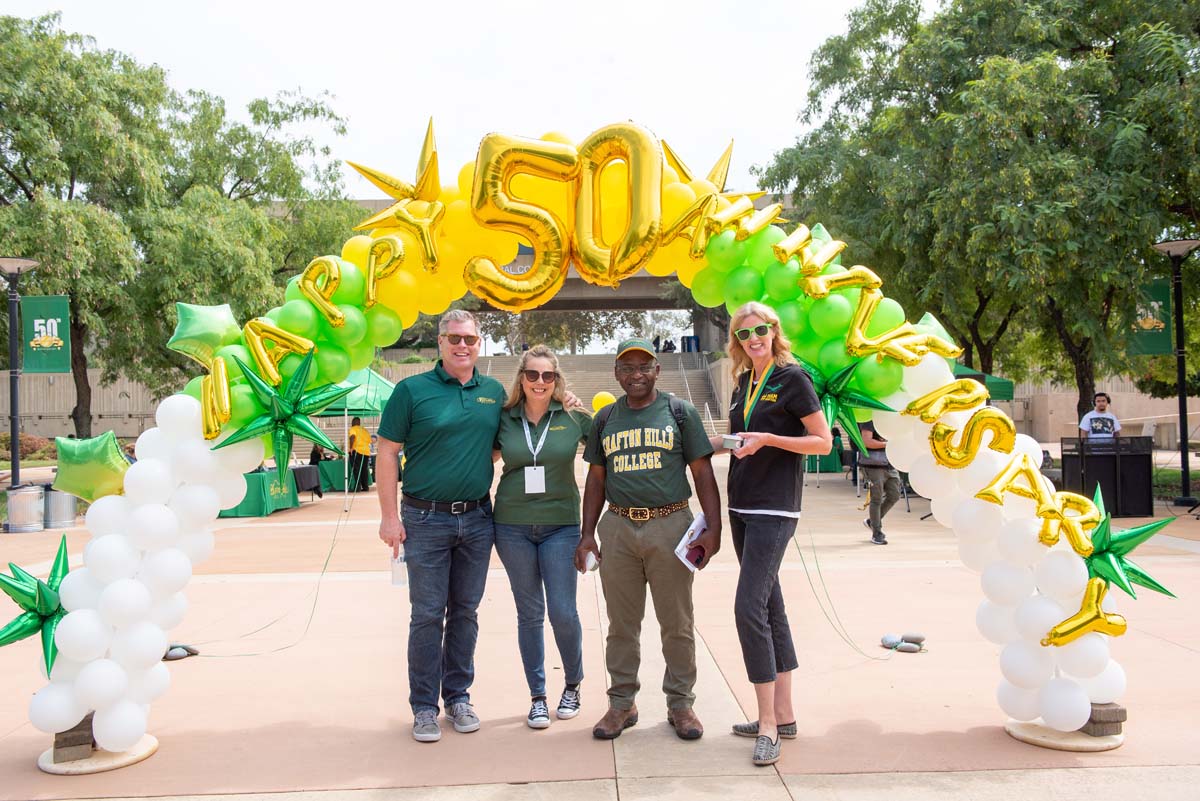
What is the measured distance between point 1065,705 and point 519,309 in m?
3.15

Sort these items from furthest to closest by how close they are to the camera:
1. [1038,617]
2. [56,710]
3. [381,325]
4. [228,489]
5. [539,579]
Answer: [381,325], [228,489], [539,579], [1038,617], [56,710]

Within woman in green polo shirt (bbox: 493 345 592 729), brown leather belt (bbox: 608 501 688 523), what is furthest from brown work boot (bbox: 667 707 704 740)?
brown leather belt (bbox: 608 501 688 523)

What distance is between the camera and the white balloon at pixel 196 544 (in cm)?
446

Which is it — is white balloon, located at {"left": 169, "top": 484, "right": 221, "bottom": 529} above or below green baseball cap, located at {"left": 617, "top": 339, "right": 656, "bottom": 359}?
below

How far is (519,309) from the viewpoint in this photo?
5.09 m

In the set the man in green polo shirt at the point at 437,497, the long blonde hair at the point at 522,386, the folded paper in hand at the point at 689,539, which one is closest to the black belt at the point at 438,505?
the man in green polo shirt at the point at 437,497

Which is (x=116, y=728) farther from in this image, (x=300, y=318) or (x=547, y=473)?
(x=547, y=473)

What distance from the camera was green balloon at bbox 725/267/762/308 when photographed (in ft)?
15.6

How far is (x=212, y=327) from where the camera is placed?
4.71 meters

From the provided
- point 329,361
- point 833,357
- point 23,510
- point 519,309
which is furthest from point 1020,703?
point 23,510

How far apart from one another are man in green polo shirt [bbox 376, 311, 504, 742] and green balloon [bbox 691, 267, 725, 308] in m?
1.23

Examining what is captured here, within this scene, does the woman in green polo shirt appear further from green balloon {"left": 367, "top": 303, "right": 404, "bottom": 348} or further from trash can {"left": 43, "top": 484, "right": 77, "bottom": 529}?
trash can {"left": 43, "top": 484, "right": 77, "bottom": 529}

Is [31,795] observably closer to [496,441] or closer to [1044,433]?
[496,441]

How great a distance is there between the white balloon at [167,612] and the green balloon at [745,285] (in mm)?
3009
